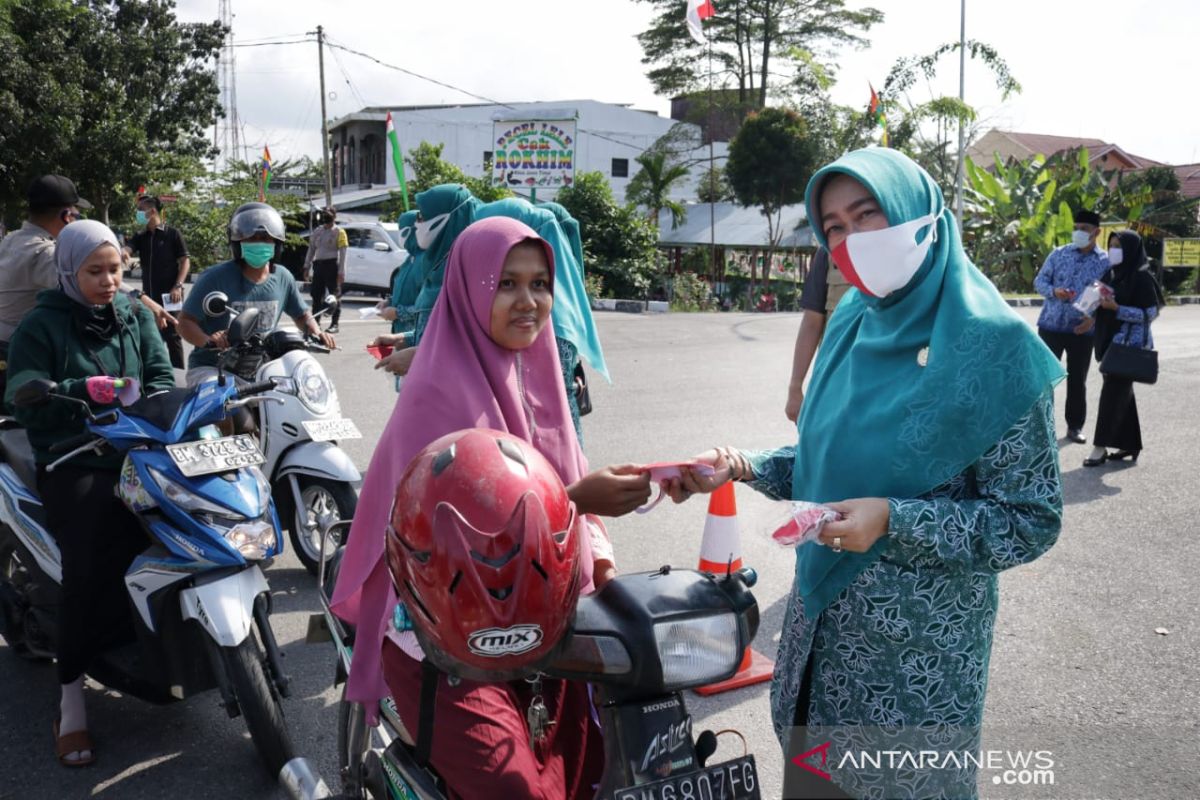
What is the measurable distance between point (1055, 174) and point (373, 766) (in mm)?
28471

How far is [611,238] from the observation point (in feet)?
77.0

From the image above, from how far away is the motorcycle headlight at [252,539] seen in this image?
3.22 m

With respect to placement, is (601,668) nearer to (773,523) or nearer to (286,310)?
(773,523)

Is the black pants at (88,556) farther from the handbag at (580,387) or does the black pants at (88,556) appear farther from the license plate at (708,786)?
the license plate at (708,786)

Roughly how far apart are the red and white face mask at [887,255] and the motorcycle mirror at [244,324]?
3.17 meters

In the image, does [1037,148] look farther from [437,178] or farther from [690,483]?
[690,483]

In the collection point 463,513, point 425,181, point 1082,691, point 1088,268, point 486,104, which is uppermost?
point 486,104

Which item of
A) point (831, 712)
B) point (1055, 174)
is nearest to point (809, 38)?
point (1055, 174)

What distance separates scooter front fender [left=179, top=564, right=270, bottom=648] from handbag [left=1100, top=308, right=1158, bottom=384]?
22.1 ft

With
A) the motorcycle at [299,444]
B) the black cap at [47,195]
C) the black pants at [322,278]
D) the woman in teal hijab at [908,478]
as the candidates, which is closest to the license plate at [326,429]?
the motorcycle at [299,444]

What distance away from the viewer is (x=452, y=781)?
1.98 meters

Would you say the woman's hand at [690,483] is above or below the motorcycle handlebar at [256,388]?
below

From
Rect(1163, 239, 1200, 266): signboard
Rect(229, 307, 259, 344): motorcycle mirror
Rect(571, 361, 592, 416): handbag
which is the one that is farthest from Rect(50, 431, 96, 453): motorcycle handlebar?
Rect(1163, 239, 1200, 266): signboard

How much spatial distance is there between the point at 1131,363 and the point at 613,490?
6848mm
